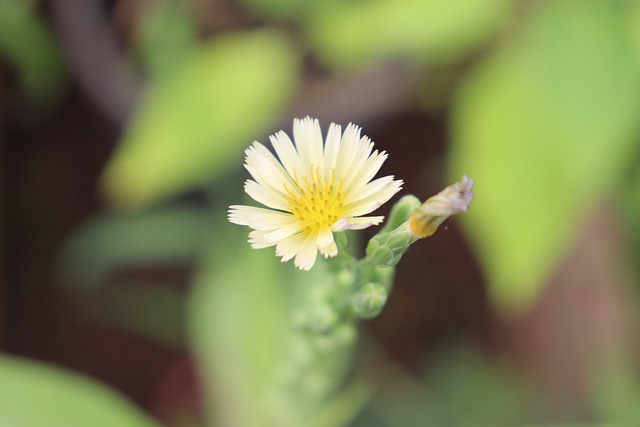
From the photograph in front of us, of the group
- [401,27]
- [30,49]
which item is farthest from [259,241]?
[30,49]

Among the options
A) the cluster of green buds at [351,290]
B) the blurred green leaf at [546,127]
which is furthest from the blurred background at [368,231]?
the cluster of green buds at [351,290]

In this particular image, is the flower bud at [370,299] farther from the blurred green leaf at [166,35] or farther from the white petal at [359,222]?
the blurred green leaf at [166,35]

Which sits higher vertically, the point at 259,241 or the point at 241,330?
the point at 241,330

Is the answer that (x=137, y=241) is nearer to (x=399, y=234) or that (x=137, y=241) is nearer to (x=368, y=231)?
(x=368, y=231)

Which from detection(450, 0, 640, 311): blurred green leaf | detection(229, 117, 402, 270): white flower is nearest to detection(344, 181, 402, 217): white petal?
detection(229, 117, 402, 270): white flower

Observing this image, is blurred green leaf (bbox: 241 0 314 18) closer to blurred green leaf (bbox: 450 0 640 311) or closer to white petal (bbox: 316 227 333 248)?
blurred green leaf (bbox: 450 0 640 311)

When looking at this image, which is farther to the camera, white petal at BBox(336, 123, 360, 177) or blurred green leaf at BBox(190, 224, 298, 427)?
blurred green leaf at BBox(190, 224, 298, 427)

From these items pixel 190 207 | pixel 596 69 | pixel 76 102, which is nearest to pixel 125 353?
pixel 190 207
